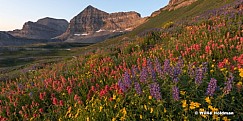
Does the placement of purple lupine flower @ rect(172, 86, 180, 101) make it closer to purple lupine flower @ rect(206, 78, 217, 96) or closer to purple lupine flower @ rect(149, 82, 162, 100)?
purple lupine flower @ rect(149, 82, 162, 100)

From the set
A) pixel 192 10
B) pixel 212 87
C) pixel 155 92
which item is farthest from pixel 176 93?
pixel 192 10

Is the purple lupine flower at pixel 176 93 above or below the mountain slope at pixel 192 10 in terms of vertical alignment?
below

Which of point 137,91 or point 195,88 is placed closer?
point 195,88

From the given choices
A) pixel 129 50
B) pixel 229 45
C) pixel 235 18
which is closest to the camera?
pixel 229 45

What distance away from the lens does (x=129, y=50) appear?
13.1 m

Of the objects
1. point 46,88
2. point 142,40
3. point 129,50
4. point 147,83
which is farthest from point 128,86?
point 142,40

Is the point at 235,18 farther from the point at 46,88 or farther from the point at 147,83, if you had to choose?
the point at 46,88

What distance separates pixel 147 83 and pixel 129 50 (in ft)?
25.4

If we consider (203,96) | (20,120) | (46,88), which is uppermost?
(203,96)

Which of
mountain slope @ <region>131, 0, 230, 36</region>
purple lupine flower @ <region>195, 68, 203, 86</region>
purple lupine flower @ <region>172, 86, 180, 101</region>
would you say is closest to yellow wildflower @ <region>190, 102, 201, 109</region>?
purple lupine flower @ <region>172, 86, 180, 101</region>

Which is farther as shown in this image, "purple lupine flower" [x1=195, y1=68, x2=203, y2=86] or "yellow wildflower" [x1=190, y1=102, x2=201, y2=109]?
"purple lupine flower" [x1=195, y1=68, x2=203, y2=86]

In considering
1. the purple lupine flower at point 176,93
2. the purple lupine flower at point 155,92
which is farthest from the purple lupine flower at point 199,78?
the purple lupine flower at point 155,92

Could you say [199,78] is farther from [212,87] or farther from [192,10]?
[192,10]

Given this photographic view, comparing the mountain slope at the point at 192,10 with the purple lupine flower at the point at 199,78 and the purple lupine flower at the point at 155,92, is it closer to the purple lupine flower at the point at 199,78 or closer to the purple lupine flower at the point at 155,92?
the purple lupine flower at the point at 199,78
